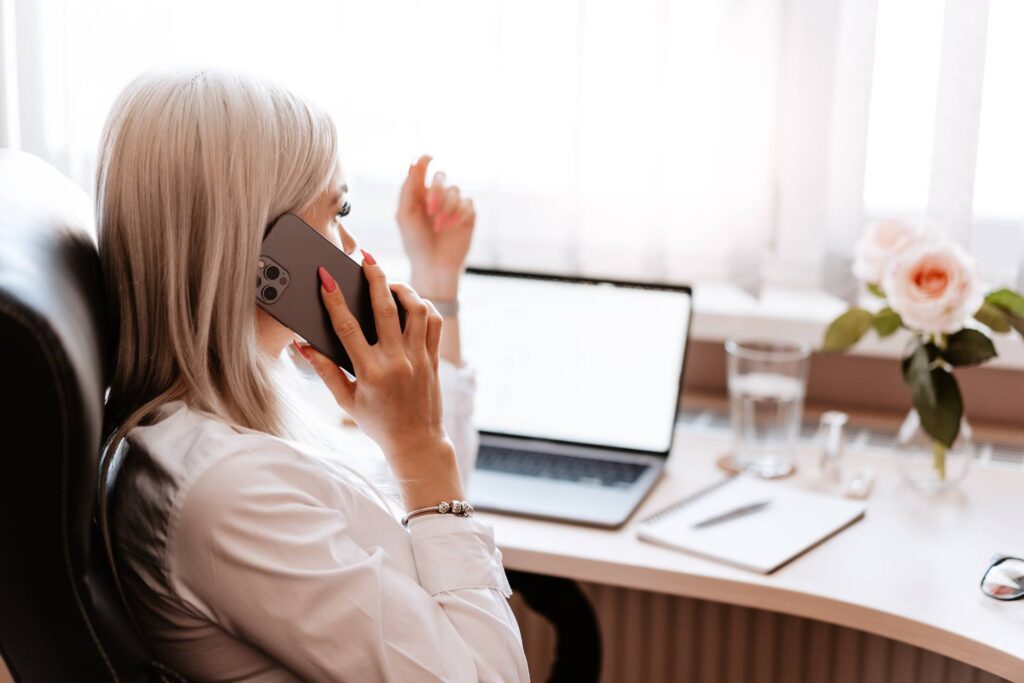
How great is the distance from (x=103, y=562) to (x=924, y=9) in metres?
1.35

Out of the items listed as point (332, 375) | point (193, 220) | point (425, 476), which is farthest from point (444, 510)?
point (193, 220)

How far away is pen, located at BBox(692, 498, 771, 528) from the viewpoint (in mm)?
1436

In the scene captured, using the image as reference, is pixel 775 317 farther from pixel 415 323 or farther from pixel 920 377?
pixel 415 323

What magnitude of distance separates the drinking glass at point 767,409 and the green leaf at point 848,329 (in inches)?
2.5

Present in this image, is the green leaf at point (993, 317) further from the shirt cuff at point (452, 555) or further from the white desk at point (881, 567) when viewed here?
the shirt cuff at point (452, 555)

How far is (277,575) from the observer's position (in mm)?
915

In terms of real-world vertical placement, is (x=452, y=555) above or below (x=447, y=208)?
below

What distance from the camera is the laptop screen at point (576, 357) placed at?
1.65m

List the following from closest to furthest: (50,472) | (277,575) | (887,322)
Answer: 1. (50,472)
2. (277,575)
3. (887,322)

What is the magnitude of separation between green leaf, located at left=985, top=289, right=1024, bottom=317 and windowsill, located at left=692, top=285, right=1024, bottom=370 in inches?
10.4

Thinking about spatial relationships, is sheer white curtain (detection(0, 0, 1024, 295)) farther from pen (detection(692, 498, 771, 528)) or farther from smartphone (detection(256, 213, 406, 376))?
smartphone (detection(256, 213, 406, 376))

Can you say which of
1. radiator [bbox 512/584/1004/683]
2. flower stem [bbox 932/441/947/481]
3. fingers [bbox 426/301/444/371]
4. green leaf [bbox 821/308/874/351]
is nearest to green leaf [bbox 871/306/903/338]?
green leaf [bbox 821/308/874/351]

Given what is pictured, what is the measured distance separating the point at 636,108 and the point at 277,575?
45.5 inches

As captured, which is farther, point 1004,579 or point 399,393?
point 1004,579
